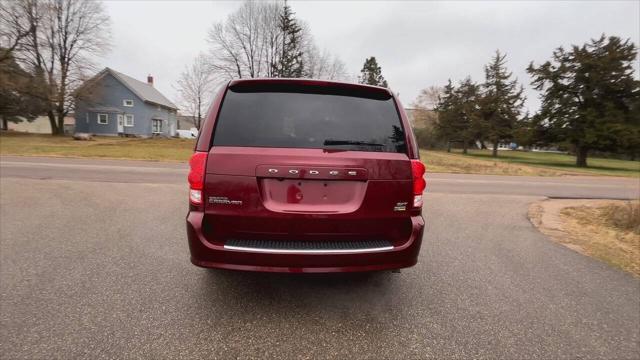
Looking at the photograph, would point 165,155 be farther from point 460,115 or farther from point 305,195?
point 460,115

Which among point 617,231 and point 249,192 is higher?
point 249,192

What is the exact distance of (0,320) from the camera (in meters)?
2.44

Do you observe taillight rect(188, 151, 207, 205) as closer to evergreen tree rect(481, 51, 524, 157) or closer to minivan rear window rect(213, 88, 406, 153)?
minivan rear window rect(213, 88, 406, 153)

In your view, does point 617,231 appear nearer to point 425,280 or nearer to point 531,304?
point 531,304

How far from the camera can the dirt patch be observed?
4480 millimetres

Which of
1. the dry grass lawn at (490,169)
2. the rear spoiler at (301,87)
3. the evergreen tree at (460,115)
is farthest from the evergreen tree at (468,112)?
the rear spoiler at (301,87)

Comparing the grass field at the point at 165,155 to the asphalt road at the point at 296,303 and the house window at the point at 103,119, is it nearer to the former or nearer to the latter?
the house window at the point at 103,119

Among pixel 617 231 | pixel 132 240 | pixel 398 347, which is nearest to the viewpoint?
pixel 398 347

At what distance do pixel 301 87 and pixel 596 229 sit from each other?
20.2ft

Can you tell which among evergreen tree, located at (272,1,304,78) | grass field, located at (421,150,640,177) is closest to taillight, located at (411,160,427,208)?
grass field, located at (421,150,640,177)

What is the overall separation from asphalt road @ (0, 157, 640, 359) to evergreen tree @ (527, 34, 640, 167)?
30.3m

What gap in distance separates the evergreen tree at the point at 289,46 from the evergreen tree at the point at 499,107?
23.1 meters

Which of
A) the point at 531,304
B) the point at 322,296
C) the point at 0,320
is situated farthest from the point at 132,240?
the point at 531,304

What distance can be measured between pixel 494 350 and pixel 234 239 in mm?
1998
